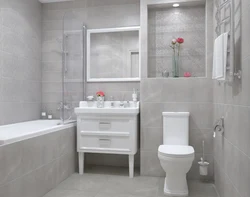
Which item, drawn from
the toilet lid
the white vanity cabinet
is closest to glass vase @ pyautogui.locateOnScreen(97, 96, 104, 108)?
the white vanity cabinet

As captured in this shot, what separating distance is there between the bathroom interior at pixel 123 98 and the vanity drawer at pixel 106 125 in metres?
0.01

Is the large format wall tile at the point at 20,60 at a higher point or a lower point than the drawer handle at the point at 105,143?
higher

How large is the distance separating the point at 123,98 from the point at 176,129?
3.26 ft

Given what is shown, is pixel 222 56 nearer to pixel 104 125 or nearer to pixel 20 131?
pixel 104 125

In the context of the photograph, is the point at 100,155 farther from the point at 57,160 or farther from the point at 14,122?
the point at 14,122

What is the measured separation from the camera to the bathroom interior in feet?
6.79

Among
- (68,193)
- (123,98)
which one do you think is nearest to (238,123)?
(68,193)

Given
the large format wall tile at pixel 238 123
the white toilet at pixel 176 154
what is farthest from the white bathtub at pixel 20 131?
the large format wall tile at pixel 238 123

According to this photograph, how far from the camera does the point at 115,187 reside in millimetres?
2680

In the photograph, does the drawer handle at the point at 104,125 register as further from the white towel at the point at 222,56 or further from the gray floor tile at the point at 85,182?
the white towel at the point at 222,56

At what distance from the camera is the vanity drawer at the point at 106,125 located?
2986 millimetres

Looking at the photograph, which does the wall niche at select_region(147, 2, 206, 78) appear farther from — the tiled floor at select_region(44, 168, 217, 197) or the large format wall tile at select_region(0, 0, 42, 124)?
the large format wall tile at select_region(0, 0, 42, 124)

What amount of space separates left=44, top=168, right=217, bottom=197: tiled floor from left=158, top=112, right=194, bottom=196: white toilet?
0.15 metres

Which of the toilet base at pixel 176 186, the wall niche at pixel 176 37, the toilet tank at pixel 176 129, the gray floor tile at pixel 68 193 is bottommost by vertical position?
the gray floor tile at pixel 68 193
